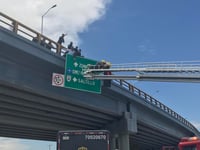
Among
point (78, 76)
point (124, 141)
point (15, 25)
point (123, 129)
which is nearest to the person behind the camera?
point (15, 25)

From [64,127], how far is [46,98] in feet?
34.6

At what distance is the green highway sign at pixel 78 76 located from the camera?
2870 centimetres

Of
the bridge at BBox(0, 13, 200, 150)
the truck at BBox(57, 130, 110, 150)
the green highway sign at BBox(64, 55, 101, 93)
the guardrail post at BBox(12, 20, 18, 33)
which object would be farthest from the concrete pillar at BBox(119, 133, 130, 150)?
the truck at BBox(57, 130, 110, 150)

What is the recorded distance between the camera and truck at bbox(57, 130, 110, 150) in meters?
18.3

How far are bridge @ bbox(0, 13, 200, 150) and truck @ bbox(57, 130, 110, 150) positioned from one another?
8.26 meters

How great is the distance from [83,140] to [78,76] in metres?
11.3

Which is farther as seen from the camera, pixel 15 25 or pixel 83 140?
pixel 15 25

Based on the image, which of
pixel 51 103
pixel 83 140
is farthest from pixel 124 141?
pixel 83 140

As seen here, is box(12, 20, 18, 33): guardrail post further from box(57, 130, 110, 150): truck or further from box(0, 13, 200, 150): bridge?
box(57, 130, 110, 150): truck

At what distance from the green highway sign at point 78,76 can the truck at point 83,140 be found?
33.5 feet

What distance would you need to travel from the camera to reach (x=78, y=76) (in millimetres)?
29328

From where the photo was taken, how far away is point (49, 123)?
38906 millimetres

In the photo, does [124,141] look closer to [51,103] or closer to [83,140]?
[51,103]

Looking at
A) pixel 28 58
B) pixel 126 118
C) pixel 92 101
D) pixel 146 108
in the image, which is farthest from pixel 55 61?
pixel 146 108
